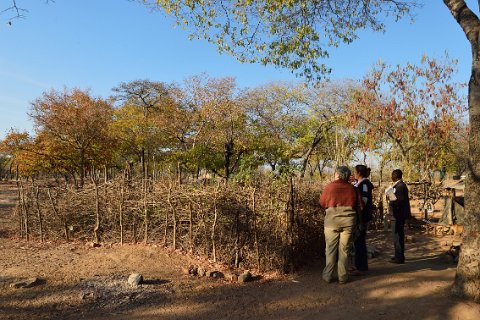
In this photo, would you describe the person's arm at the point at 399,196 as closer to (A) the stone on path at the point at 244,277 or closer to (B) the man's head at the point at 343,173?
(B) the man's head at the point at 343,173

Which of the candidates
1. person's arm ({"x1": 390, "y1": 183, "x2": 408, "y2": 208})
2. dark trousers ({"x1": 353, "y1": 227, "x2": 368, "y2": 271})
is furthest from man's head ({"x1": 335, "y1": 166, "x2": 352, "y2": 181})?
person's arm ({"x1": 390, "y1": 183, "x2": 408, "y2": 208})

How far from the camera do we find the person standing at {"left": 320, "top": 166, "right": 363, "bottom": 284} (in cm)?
525

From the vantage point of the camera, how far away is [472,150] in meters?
4.41

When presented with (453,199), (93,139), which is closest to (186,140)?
(93,139)

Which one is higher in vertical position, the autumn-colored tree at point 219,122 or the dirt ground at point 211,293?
the autumn-colored tree at point 219,122

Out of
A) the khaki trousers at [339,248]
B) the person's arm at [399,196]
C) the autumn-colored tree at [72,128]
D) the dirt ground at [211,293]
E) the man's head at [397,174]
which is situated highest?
the autumn-colored tree at [72,128]

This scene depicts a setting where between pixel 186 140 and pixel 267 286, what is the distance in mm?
20268

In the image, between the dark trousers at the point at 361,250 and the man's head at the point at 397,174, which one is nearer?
the dark trousers at the point at 361,250

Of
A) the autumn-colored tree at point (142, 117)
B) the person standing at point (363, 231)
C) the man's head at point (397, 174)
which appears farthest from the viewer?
the autumn-colored tree at point (142, 117)

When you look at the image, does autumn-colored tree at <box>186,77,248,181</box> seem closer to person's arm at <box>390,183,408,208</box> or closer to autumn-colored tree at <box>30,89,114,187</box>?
autumn-colored tree at <box>30,89,114,187</box>

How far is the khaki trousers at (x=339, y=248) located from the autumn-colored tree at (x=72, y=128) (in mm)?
14674

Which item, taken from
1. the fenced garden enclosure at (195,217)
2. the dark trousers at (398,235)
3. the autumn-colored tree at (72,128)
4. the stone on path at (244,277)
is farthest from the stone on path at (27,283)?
the autumn-colored tree at (72,128)

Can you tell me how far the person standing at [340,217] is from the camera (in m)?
5.25

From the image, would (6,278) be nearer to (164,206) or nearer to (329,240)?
(164,206)
